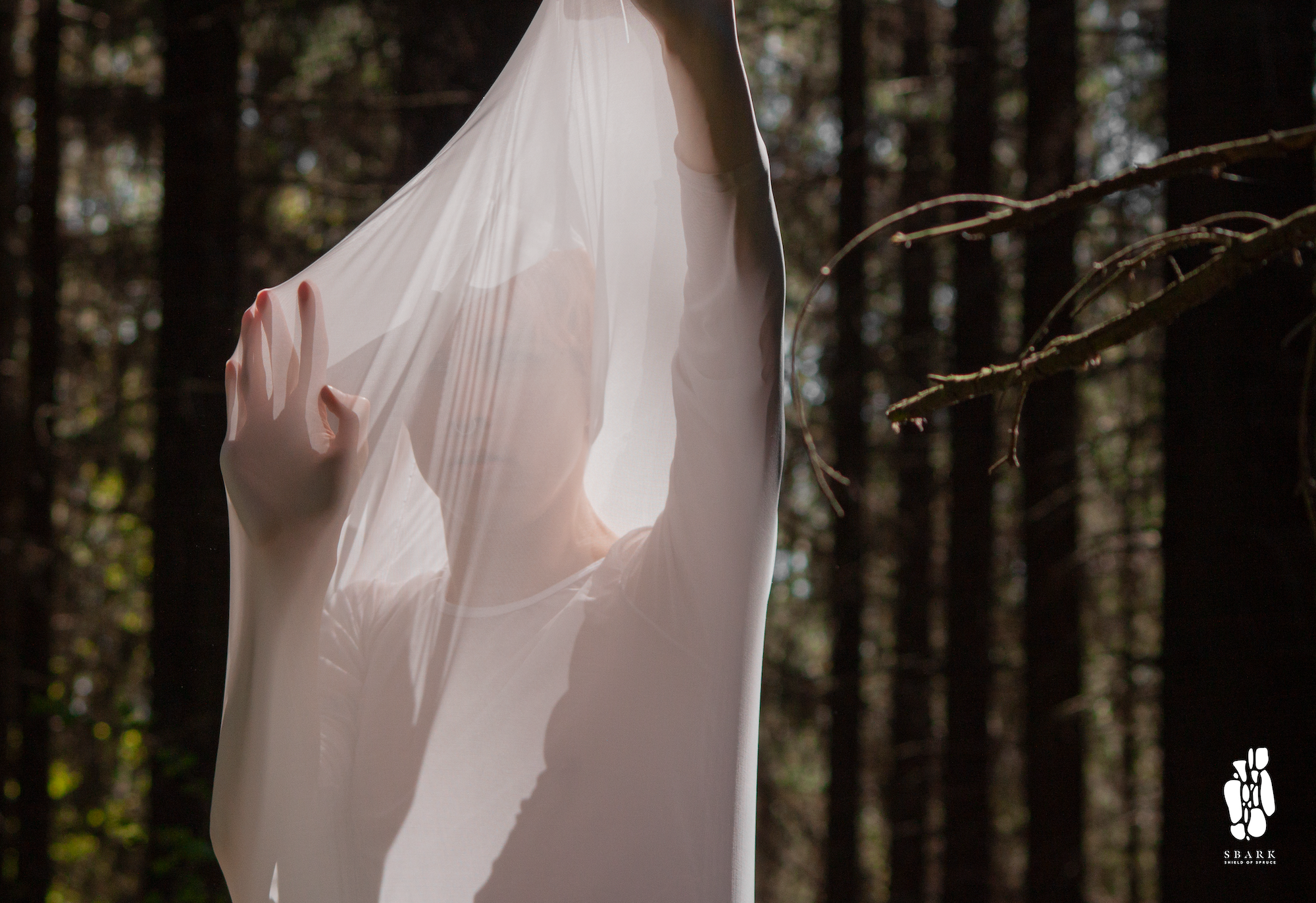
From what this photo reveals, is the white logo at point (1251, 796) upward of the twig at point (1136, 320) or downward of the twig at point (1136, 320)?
downward

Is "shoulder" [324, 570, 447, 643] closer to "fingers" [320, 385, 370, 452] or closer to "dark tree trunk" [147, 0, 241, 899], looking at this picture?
"fingers" [320, 385, 370, 452]

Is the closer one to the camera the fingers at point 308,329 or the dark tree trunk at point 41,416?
the fingers at point 308,329

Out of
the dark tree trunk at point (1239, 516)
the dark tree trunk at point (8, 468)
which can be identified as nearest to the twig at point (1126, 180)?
the dark tree trunk at point (1239, 516)

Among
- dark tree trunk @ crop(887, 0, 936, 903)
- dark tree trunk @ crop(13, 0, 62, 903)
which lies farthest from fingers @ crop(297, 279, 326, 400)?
dark tree trunk @ crop(887, 0, 936, 903)

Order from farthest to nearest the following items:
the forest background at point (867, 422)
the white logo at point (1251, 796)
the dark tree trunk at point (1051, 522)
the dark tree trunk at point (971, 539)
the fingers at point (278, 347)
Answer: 1. the dark tree trunk at point (971, 539)
2. the dark tree trunk at point (1051, 522)
3. the forest background at point (867, 422)
4. the white logo at point (1251, 796)
5. the fingers at point (278, 347)

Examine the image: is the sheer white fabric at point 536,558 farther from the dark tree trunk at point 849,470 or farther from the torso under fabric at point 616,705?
the dark tree trunk at point 849,470

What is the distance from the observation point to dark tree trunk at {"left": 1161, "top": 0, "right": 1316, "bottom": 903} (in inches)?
120

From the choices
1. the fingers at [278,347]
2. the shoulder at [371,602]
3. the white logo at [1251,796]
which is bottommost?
the white logo at [1251,796]

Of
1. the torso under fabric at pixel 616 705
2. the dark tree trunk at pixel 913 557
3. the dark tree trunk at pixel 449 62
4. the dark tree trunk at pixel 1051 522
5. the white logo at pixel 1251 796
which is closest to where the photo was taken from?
the torso under fabric at pixel 616 705

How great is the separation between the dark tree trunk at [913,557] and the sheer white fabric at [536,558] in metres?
6.43

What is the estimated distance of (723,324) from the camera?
1.26 metres

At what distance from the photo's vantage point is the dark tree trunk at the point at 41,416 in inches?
255

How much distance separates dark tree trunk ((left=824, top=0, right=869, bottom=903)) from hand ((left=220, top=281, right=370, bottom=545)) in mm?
6065

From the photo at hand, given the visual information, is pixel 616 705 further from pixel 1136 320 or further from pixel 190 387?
pixel 190 387
